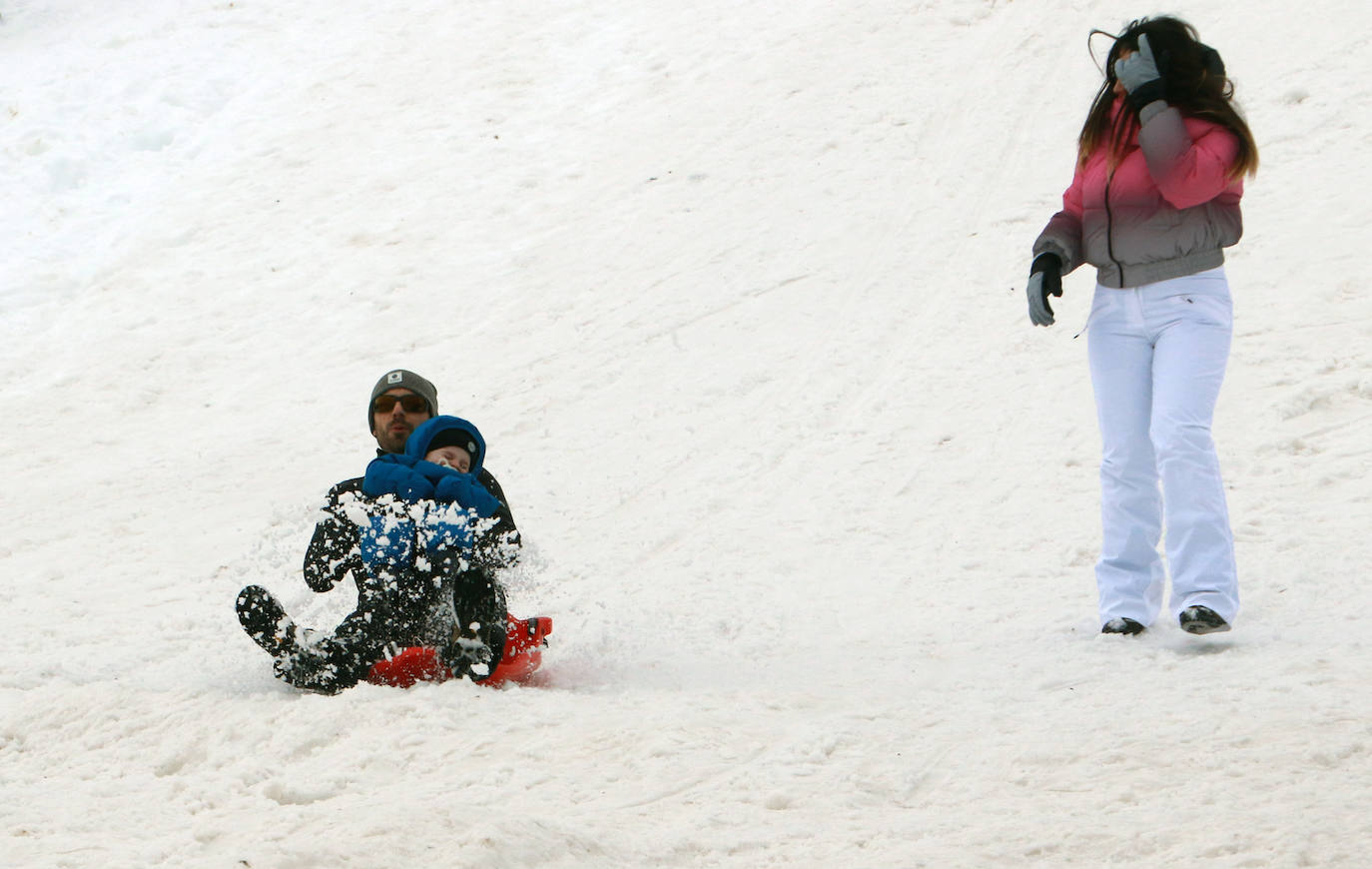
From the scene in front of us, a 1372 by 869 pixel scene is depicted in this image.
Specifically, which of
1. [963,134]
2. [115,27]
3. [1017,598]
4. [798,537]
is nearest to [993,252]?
[963,134]

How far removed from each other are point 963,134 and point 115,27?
8.48 meters

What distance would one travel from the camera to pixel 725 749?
3.04m

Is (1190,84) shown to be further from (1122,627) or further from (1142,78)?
(1122,627)

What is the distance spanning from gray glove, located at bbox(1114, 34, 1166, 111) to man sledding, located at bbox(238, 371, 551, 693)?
235cm

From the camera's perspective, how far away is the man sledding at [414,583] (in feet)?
11.8

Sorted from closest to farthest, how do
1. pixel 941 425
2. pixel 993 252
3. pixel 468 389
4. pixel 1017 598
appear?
pixel 1017 598 → pixel 941 425 → pixel 468 389 → pixel 993 252

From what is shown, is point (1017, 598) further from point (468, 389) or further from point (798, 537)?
point (468, 389)

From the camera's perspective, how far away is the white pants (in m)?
3.71

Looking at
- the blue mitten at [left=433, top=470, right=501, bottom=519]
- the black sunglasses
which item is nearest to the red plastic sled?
the blue mitten at [left=433, top=470, right=501, bottom=519]

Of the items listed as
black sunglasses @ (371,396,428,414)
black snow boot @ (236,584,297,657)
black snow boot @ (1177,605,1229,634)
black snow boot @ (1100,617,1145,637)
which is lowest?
black snow boot @ (1100,617,1145,637)

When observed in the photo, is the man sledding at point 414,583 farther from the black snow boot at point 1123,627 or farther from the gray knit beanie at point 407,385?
the black snow boot at point 1123,627

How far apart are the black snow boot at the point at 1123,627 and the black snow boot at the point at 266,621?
2493 mm

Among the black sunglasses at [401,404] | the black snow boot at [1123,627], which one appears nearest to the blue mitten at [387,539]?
the black sunglasses at [401,404]

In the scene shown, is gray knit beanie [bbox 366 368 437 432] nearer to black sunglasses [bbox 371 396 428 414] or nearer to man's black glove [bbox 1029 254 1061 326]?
black sunglasses [bbox 371 396 428 414]
